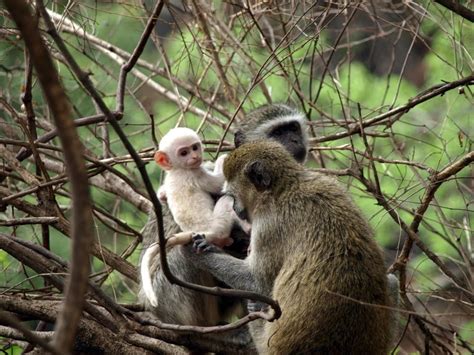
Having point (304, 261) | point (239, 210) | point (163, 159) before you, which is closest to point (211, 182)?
point (163, 159)

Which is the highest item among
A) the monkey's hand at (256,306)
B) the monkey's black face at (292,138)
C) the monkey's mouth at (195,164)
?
the monkey's black face at (292,138)

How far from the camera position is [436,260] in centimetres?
424

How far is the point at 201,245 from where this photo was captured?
392cm

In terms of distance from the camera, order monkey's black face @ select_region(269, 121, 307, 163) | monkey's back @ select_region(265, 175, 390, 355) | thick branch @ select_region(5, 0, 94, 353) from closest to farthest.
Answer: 1. thick branch @ select_region(5, 0, 94, 353)
2. monkey's back @ select_region(265, 175, 390, 355)
3. monkey's black face @ select_region(269, 121, 307, 163)

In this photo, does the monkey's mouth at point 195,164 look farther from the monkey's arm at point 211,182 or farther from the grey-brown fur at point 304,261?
the grey-brown fur at point 304,261

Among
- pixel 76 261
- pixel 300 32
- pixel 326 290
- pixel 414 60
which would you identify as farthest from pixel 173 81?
pixel 414 60

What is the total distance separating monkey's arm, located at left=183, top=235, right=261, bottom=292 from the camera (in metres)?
3.83

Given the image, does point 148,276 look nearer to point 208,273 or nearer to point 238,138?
point 208,273

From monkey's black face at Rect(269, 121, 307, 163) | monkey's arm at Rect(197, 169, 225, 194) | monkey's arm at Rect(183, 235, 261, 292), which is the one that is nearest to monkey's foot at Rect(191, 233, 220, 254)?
monkey's arm at Rect(183, 235, 261, 292)

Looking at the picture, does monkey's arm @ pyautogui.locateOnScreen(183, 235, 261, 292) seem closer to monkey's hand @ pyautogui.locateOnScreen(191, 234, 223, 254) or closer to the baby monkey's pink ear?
monkey's hand @ pyautogui.locateOnScreen(191, 234, 223, 254)

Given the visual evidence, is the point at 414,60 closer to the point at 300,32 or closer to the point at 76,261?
the point at 300,32

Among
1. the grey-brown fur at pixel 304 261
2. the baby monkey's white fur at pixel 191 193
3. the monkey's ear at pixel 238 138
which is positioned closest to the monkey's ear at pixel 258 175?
the grey-brown fur at pixel 304 261

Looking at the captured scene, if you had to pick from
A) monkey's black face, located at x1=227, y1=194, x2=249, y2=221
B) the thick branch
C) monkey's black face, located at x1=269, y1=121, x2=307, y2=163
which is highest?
monkey's black face, located at x1=269, y1=121, x2=307, y2=163

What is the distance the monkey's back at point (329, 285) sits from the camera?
3.48 metres
